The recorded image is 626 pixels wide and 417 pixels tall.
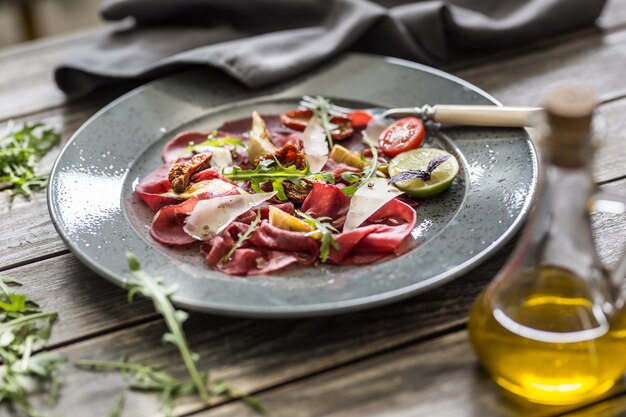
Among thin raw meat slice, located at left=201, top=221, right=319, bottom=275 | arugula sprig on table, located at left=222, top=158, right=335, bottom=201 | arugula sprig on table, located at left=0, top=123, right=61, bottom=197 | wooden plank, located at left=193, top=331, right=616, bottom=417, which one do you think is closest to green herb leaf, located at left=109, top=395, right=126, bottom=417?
wooden plank, located at left=193, top=331, right=616, bottom=417

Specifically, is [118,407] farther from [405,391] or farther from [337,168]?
[337,168]

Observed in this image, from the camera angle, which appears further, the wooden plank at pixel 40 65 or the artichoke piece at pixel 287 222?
the wooden plank at pixel 40 65

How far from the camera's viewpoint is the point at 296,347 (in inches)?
46.5

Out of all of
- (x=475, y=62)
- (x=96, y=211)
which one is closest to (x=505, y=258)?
(x=96, y=211)

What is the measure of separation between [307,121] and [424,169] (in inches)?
13.3

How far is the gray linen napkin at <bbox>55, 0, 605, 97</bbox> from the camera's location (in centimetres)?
194

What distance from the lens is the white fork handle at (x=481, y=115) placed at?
5.13 ft

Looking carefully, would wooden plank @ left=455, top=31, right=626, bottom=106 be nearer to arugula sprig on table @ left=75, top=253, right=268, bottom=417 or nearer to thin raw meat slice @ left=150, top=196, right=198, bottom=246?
thin raw meat slice @ left=150, top=196, right=198, bottom=246

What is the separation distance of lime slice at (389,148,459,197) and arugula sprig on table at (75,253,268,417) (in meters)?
0.49

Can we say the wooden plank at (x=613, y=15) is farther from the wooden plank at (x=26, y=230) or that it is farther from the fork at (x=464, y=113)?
the wooden plank at (x=26, y=230)

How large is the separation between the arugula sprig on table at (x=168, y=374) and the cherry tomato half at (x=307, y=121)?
61 cm

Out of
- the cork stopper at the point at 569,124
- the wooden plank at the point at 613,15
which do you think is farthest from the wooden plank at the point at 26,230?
the wooden plank at the point at 613,15

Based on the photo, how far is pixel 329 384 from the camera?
1111mm

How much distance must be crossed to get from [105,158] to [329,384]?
2.51 ft
